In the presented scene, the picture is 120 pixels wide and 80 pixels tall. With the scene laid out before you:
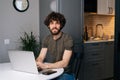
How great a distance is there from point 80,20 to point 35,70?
2470 mm

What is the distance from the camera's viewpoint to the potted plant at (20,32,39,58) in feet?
14.7

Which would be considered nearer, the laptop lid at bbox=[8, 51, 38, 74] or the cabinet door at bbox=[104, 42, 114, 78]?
the laptop lid at bbox=[8, 51, 38, 74]

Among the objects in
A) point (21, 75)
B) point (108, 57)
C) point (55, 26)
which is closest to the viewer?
point (21, 75)

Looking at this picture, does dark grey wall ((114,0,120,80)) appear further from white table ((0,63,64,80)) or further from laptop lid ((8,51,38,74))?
laptop lid ((8,51,38,74))

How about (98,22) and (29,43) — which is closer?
(29,43)

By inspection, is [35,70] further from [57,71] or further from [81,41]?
[81,41]

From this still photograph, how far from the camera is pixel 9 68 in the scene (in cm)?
262

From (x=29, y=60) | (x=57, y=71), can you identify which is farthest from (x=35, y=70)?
(x=57, y=71)

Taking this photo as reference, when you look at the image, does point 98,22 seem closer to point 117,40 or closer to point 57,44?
point 117,40

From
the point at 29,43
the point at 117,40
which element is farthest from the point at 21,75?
the point at 29,43

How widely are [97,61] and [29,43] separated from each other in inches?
60.4

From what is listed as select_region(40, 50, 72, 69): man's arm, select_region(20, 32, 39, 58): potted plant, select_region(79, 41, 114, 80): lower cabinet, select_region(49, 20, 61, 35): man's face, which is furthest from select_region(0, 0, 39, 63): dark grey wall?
select_region(40, 50, 72, 69): man's arm

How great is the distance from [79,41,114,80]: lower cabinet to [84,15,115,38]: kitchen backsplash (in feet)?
2.14

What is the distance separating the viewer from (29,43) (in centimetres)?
451
